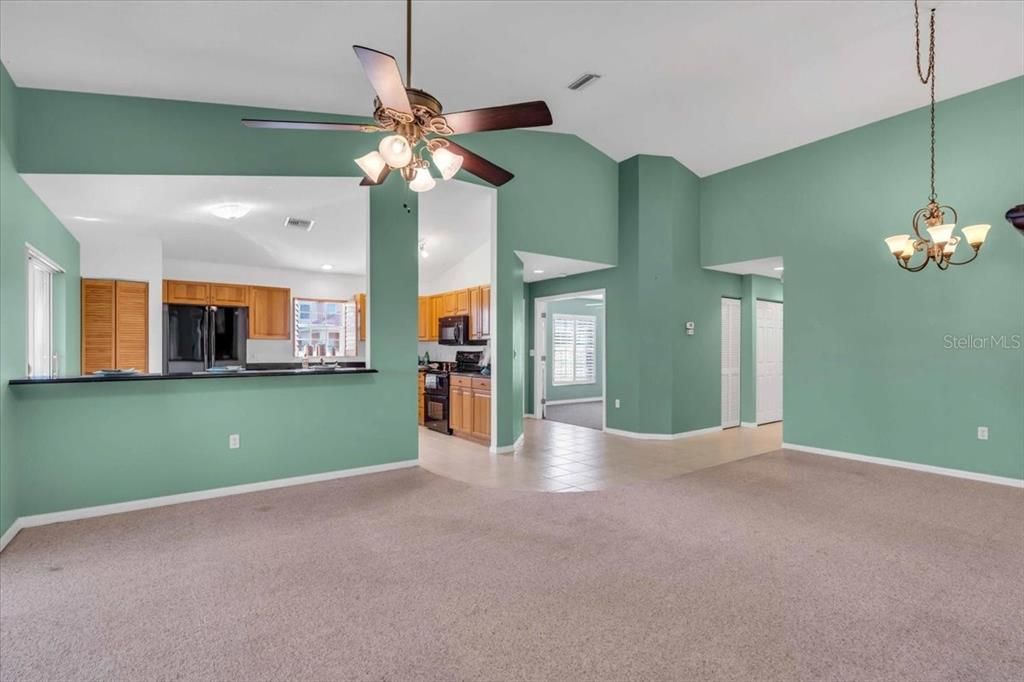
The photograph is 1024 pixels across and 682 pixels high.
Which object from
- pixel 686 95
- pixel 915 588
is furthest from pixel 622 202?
pixel 915 588

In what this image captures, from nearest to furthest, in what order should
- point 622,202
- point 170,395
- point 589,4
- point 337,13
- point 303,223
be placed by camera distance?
point 337,13 < point 589,4 < point 170,395 < point 303,223 < point 622,202

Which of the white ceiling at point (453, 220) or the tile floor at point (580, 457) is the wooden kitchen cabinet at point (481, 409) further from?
the white ceiling at point (453, 220)

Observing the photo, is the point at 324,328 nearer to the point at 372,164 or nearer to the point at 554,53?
the point at 554,53

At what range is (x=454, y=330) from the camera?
711 centimetres

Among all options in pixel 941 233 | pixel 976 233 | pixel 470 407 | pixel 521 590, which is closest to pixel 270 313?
pixel 470 407

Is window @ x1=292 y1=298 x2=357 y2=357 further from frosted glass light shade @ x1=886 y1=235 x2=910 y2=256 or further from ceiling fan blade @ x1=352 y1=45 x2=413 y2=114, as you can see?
frosted glass light shade @ x1=886 y1=235 x2=910 y2=256

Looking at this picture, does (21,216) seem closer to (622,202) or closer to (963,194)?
(622,202)

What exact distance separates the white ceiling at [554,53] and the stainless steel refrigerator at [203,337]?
345 cm

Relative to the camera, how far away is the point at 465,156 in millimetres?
2637

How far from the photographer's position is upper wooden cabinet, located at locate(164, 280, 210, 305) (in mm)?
6426

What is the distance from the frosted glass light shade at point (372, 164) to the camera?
2.51 meters

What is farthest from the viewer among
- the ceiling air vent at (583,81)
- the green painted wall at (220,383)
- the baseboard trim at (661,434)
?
the baseboard trim at (661,434)

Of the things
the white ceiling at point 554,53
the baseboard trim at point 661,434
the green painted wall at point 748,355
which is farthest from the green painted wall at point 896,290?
the green painted wall at point 748,355

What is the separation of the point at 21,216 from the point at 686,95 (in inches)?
217
